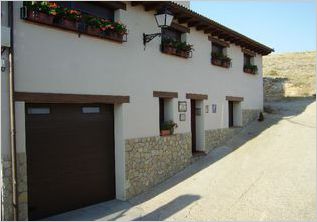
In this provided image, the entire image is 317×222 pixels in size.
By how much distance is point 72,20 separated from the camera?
29.7 ft

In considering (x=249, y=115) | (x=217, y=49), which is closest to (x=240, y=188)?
(x=217, y=49)

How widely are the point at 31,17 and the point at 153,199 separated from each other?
560 cm

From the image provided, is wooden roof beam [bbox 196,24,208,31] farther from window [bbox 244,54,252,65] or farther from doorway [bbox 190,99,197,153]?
window [bbox 244,54,252,65]

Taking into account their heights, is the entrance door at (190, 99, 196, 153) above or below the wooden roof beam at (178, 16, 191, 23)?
below

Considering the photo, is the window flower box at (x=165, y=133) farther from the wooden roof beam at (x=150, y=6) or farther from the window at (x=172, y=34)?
the wooden roof beam at (x=150, y=6)

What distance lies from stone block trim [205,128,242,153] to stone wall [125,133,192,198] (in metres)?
1.76

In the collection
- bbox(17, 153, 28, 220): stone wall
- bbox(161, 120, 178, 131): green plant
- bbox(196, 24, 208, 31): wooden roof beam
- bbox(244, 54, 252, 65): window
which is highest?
bbox(196, 24, 208, 31): wooden roof beam

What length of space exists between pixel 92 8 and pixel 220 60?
7219mm

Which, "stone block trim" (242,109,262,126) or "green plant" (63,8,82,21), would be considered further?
"stone block trim" (242,109,262,126)

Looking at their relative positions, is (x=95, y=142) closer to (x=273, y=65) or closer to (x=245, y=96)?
(x=245, y=96)

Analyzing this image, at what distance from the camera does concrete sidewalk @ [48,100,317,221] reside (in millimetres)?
9320

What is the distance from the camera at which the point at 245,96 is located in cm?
1853

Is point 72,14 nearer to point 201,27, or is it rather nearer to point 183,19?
point 183,19

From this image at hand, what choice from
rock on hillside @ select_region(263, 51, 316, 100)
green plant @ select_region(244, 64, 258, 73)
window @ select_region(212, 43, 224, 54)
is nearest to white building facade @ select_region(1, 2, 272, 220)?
window @ select_region(212, 43, 224, 54)
